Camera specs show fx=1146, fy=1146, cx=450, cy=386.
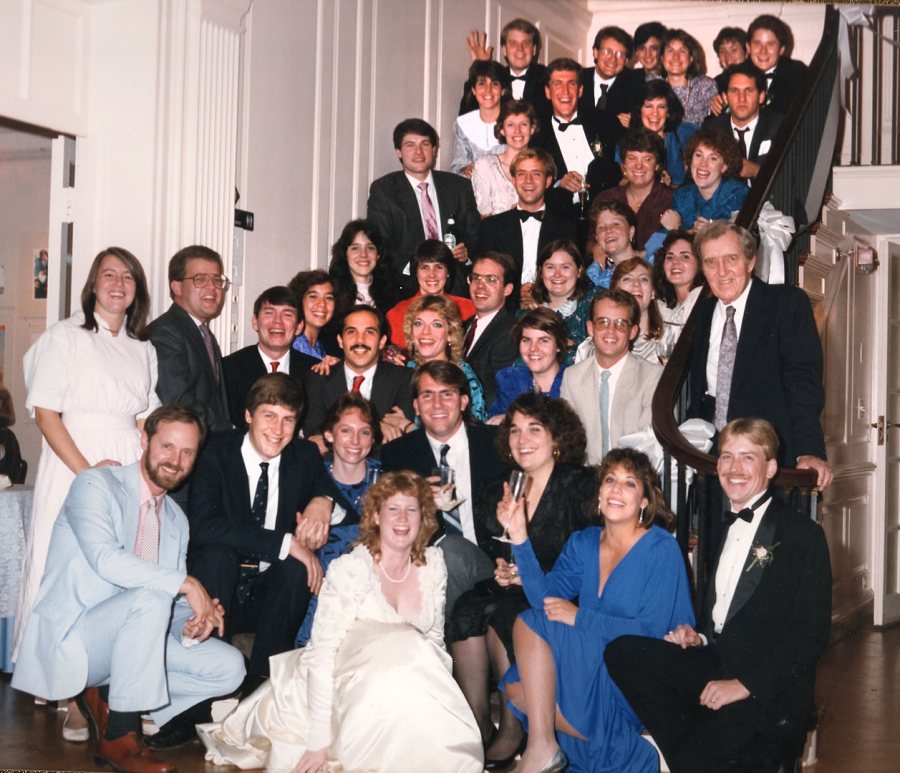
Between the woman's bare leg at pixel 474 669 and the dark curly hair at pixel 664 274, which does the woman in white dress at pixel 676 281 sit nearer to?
the dark curly hair at pixel 664 274

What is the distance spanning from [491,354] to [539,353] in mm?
555

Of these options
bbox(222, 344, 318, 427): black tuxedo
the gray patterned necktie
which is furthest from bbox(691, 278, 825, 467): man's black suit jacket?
bbox(222, 344, 318, 427): black tuxedo

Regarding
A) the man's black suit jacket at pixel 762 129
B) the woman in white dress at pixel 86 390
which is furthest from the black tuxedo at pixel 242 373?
the man's black suit jacket at pixel 762 129

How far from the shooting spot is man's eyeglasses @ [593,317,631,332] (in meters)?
4.44

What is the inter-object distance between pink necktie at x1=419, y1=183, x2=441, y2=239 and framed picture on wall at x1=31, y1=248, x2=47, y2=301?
1.91m

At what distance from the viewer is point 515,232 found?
5.79 meters

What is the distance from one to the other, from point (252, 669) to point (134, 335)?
1358 millimetres

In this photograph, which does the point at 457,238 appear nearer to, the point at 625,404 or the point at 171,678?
the point at 625,404

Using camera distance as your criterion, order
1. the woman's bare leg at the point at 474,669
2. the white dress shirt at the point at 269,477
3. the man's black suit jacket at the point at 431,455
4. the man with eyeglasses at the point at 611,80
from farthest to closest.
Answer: the man with eyeglasses at the point at 611,80, the man's black suit jacket at the point at 431,455, the white dress shirt at the point at 269,477, the woman's bare leg at the point at 474,669

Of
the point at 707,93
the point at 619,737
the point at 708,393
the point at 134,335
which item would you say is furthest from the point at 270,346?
the point at 707,93

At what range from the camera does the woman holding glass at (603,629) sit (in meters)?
3.49

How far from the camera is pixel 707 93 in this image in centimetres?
677

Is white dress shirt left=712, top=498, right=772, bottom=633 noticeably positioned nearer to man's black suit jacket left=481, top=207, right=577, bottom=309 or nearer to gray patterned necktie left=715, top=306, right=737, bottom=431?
gray patterned necktie left=715, top=306, right=737, bottom=431

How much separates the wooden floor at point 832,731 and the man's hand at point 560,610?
1.17 m
